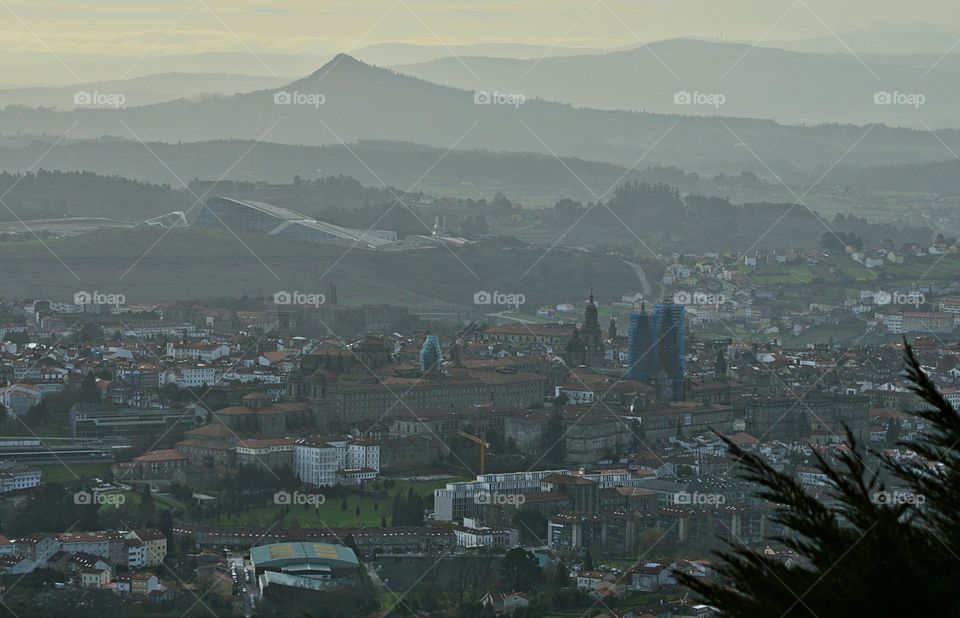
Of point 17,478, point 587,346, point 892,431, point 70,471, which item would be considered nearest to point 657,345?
point 587,346

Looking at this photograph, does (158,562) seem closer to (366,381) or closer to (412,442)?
(412,442)

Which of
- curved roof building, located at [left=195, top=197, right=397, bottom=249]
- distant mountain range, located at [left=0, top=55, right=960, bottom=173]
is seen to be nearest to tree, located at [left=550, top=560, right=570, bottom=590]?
curved roof building, located at [left=195, top=197, right=397, bottom=249]

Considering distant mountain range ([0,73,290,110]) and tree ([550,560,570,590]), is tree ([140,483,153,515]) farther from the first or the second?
distant mountain range ([0,73,290,110])

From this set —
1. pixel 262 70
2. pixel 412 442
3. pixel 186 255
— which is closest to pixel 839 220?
pixel 186 255

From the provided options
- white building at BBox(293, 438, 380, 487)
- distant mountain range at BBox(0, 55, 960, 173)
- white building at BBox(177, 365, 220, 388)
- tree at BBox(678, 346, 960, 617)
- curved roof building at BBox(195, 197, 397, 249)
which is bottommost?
tree at BBox(678, 346, 960, 617)

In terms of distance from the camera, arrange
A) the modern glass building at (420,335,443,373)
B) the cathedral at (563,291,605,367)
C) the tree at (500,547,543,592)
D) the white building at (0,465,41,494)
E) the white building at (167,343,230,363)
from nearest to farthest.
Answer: the tree at (500,547,543,592) → the white building at (0,465,41,494) → the modern glass building at (420,335,443,373) → the white building at (167,343,230,363) → the cathedral at (563,291,605,367)

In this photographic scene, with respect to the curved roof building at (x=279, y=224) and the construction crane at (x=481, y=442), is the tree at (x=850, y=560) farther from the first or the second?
the curved roof building at (x=279, y=224)

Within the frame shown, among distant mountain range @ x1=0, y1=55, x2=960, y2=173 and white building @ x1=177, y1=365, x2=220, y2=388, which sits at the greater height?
distant mountain range @ x1=0, y1=55, x2=960, y2=173
